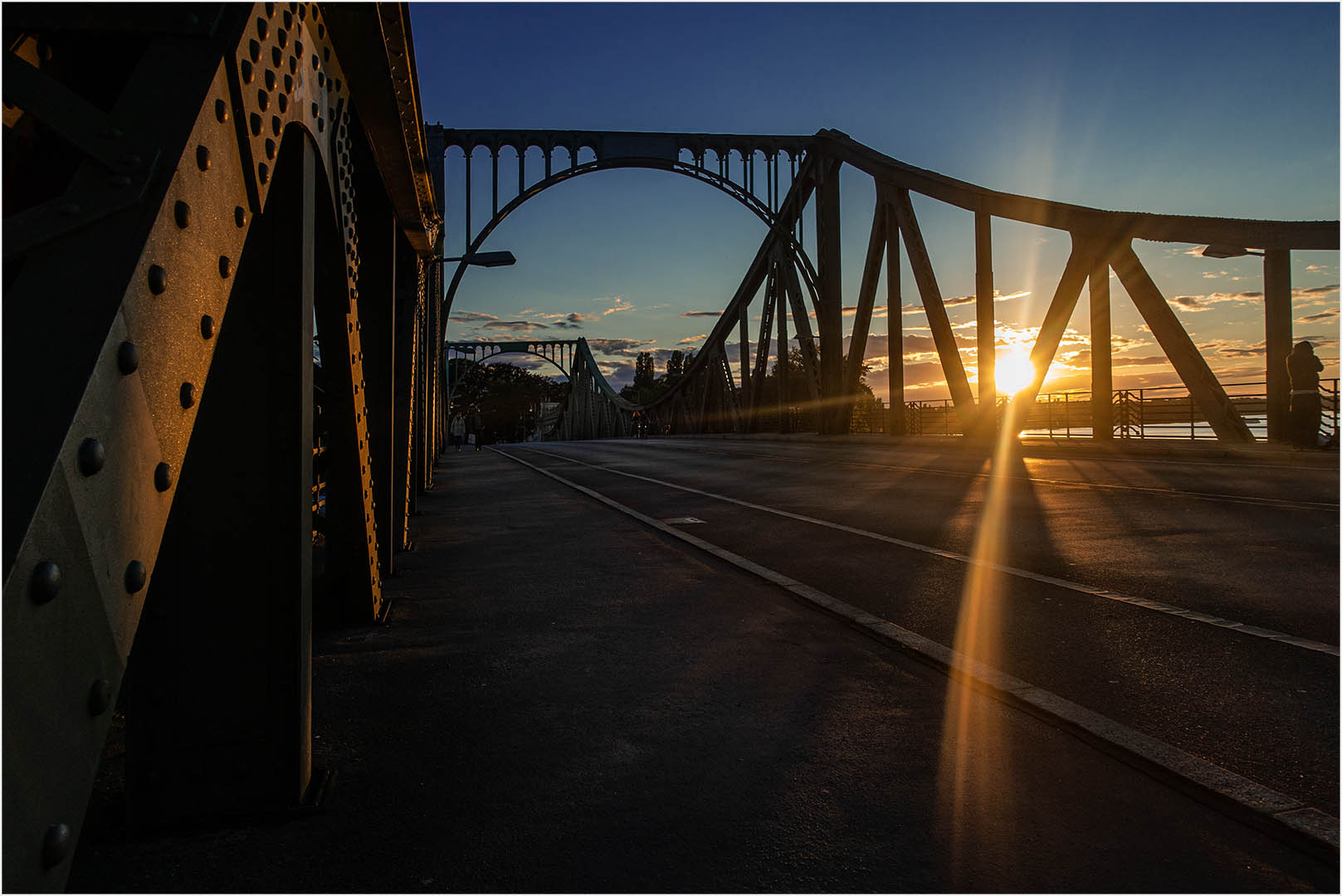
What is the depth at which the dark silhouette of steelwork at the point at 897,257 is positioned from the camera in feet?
52.3

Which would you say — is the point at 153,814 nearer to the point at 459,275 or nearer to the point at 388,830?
the point at 388,830

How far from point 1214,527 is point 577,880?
668 centimetres

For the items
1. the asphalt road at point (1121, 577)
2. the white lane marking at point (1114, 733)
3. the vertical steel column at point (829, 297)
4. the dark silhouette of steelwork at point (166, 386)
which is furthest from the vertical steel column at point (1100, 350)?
the dark silhouette of steelwork at point (166, 386)

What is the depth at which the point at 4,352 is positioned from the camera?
1.02 metres

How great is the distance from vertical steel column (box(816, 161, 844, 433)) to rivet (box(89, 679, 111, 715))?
28.8m

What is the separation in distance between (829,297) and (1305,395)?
1767 cm

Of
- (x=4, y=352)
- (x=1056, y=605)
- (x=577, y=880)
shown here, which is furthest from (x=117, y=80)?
(x=1056, y=605)

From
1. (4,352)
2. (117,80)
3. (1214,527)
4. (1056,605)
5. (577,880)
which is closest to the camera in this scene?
(4,352)

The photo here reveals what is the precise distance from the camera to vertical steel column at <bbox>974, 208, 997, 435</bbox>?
67.7ft

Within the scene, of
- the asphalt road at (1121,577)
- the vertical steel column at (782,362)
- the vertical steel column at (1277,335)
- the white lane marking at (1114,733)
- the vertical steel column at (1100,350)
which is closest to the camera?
the white lane marking at (1114,733)

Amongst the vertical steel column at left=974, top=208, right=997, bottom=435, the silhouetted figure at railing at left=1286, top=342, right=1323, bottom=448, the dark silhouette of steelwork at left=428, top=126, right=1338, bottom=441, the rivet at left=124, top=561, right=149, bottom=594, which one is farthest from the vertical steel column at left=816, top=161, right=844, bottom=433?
the rivet at left=124, top=561, right=149, bottom=594

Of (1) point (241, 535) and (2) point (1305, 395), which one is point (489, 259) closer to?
(2) point (1305, 395)

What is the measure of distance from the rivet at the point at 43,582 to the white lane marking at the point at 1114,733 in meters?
2.45

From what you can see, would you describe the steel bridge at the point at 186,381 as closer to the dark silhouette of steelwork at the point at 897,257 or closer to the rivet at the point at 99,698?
the rivet at the point at 99,698
